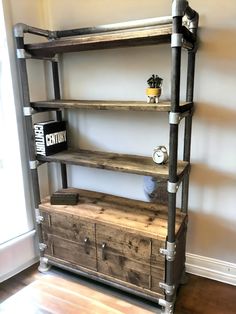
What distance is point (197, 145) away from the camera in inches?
71.6

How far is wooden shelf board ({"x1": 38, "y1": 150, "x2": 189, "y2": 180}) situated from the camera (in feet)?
5.33

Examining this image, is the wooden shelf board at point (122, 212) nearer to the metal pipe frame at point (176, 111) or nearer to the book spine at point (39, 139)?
the metal pipe frame at point (176, 111)

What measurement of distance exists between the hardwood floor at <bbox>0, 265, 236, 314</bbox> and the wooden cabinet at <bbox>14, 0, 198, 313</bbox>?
0.30 feet

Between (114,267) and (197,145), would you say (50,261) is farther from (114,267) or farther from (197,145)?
(197,145)

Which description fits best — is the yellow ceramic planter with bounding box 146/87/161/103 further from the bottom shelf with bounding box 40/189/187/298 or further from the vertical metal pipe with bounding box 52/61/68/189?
the vertical metal pipe with bounding box 52/61/68/189

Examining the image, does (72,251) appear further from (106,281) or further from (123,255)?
(123,255)

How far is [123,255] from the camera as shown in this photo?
172cm

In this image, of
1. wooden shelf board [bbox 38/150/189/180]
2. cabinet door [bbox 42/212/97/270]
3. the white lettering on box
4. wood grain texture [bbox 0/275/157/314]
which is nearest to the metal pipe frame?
wooden shelf board [bbox 38/150/189/180]

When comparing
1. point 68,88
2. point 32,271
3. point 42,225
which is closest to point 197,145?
point 68,88

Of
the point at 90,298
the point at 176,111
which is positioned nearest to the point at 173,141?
the point at 176,111

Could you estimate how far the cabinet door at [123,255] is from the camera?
1.66 metres

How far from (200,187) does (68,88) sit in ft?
4.10

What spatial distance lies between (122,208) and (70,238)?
42 cm

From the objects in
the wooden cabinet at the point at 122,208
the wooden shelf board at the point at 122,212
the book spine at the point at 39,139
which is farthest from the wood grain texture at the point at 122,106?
the wooden shelf board at the point at 122,212
